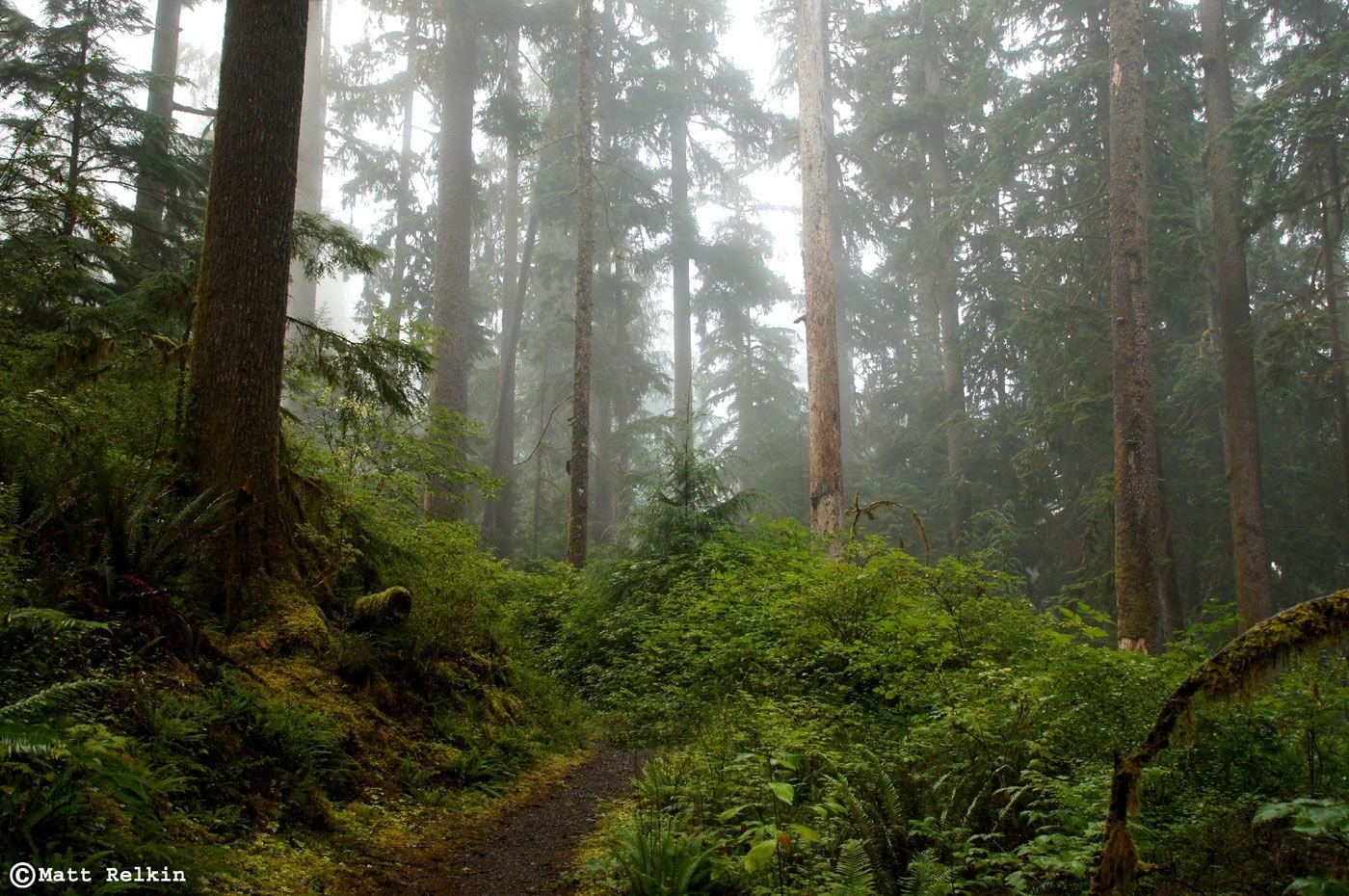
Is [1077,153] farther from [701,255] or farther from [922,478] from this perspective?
[701,255]

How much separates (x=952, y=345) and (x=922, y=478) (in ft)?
15.7

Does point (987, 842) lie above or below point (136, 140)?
below

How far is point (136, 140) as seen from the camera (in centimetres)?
1103

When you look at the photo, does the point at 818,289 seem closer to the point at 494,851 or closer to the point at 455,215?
the point at 455,215

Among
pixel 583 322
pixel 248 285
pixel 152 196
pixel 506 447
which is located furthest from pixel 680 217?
pixel 248 285

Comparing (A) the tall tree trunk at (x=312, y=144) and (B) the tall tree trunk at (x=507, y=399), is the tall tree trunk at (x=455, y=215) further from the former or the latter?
(A) the tall tree trunk at (x=312, y=144)

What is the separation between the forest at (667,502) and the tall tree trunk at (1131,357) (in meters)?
0.07

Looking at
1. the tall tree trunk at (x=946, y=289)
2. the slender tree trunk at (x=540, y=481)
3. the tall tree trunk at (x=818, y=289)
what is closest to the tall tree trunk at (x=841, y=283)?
the tall tree trunk at (x=946, y=289)

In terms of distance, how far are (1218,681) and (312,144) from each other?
30.2 metres

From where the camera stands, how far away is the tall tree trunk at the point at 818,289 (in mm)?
13508

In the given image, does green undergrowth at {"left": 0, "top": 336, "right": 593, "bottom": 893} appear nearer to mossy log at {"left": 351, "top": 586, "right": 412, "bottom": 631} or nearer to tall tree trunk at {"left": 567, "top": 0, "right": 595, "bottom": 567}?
mossy log at {"left": 351, "top": 586, "right": 412, "bottom": 631}

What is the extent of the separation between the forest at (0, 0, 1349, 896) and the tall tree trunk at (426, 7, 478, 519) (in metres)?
0.14

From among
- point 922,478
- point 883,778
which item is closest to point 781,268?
point 922,478

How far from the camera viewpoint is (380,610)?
19.7 feet
